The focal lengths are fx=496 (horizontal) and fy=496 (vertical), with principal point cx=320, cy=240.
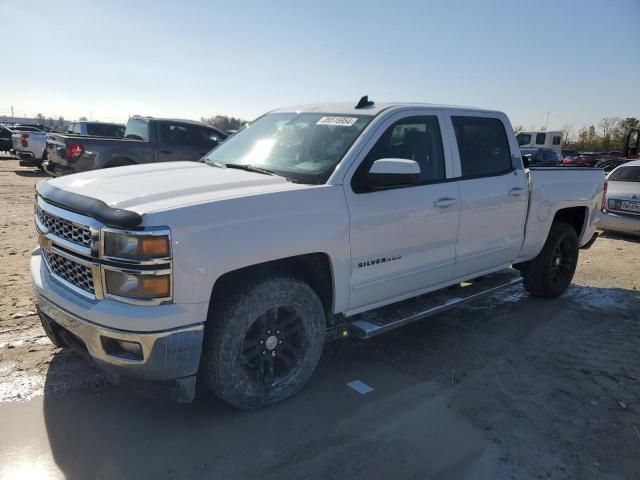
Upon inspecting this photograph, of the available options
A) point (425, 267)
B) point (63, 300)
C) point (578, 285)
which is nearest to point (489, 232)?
point (425, 267)

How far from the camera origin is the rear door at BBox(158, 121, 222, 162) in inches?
431

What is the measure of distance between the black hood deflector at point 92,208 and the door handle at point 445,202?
89.6 inches

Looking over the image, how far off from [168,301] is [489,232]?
3012 millimetres

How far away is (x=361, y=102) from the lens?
13.3ft

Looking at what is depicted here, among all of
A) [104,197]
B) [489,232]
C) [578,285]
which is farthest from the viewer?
[578,285]

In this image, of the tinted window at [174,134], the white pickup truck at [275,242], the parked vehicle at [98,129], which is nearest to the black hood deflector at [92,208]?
the white pickup truck at [275,242]

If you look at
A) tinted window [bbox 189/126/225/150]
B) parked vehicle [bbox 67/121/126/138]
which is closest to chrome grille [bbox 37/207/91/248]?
tinted window [bbox 189/126/225/150]

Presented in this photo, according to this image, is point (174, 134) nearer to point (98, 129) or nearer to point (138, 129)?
point (138, 129)

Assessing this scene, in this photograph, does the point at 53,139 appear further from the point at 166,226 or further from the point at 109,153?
the point at 166,226

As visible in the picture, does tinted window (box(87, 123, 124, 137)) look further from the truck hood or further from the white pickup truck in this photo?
the truck hood

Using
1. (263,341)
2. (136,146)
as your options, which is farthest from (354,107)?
(136,146)

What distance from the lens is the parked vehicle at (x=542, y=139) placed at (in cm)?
3034

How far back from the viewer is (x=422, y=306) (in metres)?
4.09

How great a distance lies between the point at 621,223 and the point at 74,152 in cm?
1051
